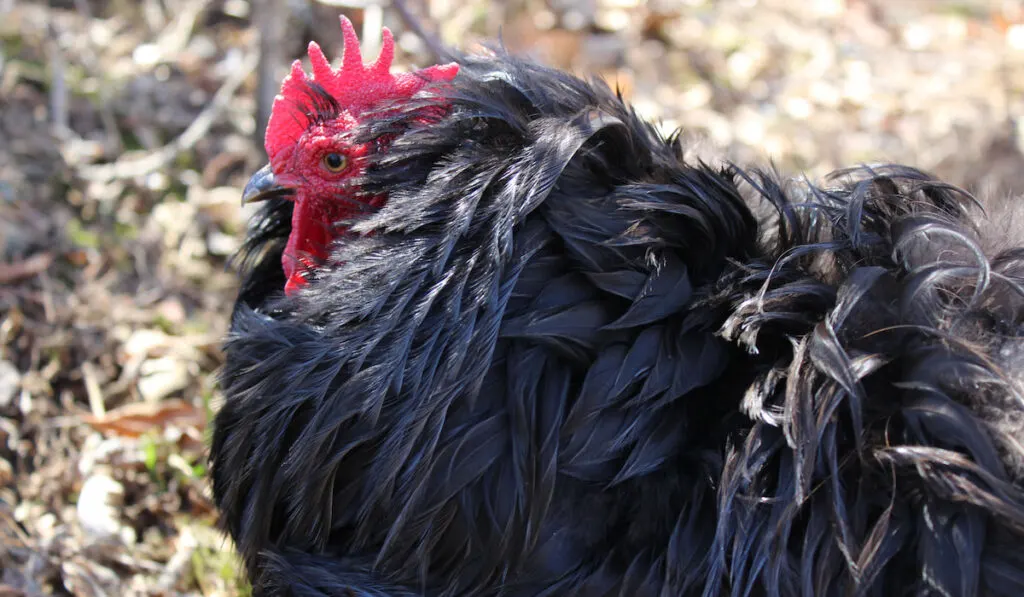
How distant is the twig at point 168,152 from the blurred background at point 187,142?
1 cm

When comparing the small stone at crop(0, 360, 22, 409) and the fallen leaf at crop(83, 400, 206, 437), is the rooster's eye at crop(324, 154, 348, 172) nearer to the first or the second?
the fallen leaf at crop(83, 400, 206, 437)

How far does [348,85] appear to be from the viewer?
2.37 metres

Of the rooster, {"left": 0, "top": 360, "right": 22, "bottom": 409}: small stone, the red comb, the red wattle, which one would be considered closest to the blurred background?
{"left": 0, "top": 360, "right": 22, "bottom": 409}: small stone

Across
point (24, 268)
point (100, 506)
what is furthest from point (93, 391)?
point (24, 268)

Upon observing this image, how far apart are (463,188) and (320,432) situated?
2.03ft

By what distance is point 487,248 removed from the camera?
79.0 inches

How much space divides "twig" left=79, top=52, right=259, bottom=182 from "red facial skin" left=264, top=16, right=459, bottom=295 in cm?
204

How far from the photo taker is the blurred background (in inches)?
122

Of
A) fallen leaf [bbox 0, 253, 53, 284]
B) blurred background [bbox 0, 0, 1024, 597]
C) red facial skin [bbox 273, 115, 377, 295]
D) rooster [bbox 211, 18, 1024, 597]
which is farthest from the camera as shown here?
fallen leaf [bbox 0, 253, 53, 284]

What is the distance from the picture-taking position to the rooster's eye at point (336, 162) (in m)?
2.28

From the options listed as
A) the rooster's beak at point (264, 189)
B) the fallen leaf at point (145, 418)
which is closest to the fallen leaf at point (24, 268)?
the fallen leaf at point (145, 418)

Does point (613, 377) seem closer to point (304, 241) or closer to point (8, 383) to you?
point (304, 241)

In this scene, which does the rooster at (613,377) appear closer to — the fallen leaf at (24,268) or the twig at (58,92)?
the fallen leaf at (24,268)

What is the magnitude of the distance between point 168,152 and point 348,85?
7.24 ft
